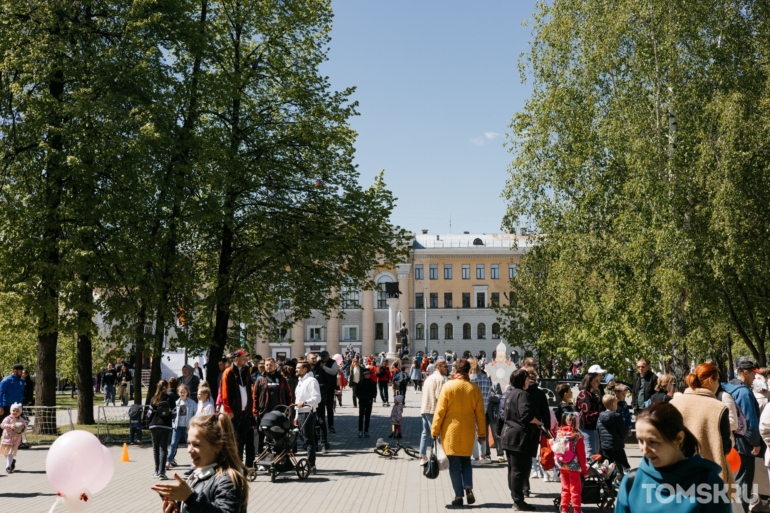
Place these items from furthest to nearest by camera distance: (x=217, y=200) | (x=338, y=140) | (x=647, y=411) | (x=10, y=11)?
(x=338, y=140) < (x=217, y=200) < (x=10, y=11) < (x=647, y=411)

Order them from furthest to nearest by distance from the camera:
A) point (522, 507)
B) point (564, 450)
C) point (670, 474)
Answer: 1. point (522, 507)
2. point (564, 450)
3. point (670, 474)

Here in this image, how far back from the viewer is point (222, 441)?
4828mm

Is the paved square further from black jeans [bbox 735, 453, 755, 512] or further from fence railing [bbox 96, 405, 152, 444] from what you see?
fence railing [bbox 96, 405, 152, 444]

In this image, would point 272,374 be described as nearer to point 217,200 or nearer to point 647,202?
point 217,200

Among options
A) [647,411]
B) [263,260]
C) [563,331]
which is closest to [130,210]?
[263,260]

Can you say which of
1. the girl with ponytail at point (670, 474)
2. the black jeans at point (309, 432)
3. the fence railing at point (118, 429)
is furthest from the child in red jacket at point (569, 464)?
the fence railing at point (118, 429)

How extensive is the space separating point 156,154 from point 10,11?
5.36 m

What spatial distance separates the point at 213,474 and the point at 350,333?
95.5 m

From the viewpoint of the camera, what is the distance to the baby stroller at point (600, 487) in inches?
444

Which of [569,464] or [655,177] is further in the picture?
[655,177]

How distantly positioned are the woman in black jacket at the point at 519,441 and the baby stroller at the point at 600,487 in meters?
0.59

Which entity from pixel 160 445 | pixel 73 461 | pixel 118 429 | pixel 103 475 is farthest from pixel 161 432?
pixel 118 429

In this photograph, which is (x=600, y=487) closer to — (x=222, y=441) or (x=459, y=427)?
(x=459, y=427)

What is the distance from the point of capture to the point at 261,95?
95.0 ft
